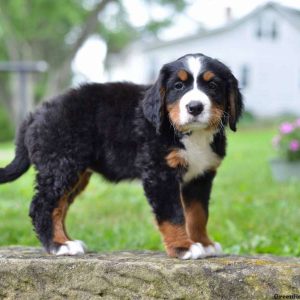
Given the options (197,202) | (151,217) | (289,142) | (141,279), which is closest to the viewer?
(141,279)

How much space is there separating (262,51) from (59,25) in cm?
1477

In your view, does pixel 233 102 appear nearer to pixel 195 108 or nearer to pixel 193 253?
pixel 195 108

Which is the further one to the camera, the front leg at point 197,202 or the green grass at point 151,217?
the green grass at point 151,217

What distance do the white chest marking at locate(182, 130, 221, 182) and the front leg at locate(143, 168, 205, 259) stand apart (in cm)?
20

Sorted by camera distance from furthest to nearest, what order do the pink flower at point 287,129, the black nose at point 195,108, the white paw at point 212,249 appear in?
the pink flower at point 287,129 → the white paw at point 212,249 → the black nose at point 195,108

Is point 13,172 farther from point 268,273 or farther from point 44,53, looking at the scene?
point 44,53

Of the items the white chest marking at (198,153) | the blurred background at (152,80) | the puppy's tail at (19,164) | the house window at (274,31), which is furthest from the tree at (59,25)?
the white chest marking at (198,153)

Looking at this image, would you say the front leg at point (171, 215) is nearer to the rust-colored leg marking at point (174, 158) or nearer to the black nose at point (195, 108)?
the rust-colored leg marking at point (174, 158)

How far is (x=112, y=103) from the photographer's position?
16.1 feet

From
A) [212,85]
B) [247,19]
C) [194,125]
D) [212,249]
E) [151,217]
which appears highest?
[247,19]

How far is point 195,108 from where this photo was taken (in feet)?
13.5

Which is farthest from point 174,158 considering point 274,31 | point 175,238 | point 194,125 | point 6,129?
point 274,31

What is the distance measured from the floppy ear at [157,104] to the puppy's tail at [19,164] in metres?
1.15

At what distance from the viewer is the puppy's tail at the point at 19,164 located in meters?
5.04
